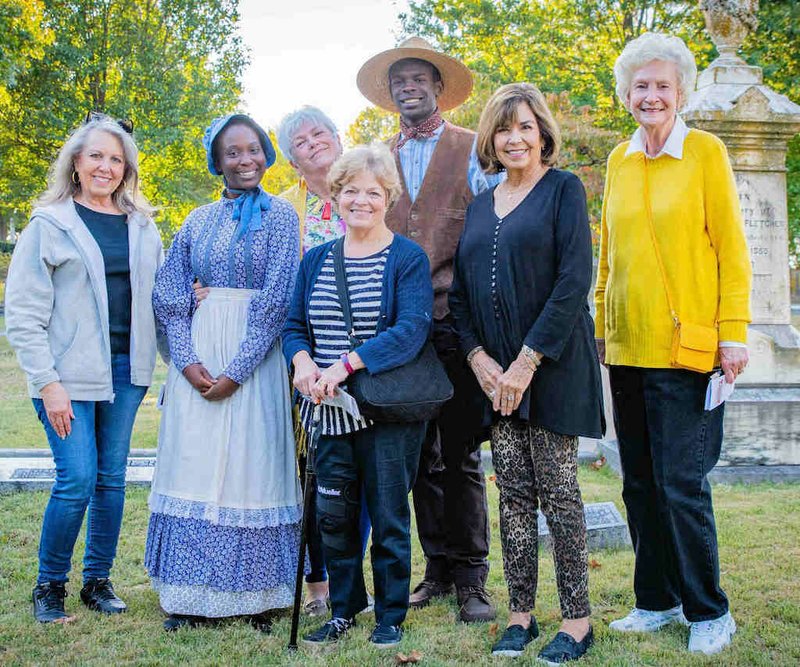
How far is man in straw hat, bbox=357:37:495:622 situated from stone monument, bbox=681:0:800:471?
3.30 metres

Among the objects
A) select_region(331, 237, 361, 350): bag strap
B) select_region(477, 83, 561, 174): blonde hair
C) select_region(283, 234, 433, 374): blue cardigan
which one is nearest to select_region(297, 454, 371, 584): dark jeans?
select_region(283, 234, 433, 374): blue cardigan

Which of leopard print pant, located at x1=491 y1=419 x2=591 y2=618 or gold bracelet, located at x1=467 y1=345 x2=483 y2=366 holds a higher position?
gold bracelet, located at x1=467 y1=345 x2=483 y2=366

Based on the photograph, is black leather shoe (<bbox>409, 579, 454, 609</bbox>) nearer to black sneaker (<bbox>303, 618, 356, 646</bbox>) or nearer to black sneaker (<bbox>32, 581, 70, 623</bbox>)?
black sneaker (<bbox>303, 618, 356, 646</bbox>)

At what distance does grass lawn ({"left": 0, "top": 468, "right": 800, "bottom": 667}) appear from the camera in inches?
136

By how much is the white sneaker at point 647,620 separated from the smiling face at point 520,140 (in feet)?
6.48

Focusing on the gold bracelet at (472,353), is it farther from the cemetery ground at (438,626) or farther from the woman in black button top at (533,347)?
the cemetery ground at (438,626)

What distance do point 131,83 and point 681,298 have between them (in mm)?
21232

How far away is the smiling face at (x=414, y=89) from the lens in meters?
4.18

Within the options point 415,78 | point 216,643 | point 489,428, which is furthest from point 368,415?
point 415,78

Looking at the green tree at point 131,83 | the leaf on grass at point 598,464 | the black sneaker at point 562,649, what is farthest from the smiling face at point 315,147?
the green tree at point 131,83

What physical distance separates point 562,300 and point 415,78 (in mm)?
1524

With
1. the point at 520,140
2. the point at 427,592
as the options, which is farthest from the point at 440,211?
the point at 427,592

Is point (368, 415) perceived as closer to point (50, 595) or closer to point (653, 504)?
point (653, 504)

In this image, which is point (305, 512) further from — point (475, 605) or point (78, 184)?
point (78, 184)
